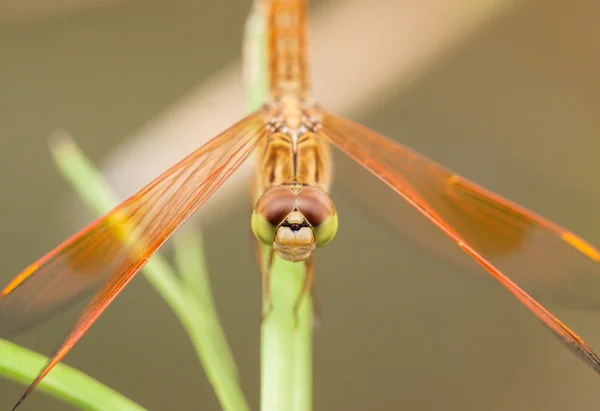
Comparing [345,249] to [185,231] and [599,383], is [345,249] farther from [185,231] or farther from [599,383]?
[185,231]

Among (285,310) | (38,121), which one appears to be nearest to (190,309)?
(285,310)

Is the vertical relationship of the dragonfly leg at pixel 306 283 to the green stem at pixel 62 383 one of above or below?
above

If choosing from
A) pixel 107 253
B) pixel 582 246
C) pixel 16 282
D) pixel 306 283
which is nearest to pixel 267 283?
pixel 306 283

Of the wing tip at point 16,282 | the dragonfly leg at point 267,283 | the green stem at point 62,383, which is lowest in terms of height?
the green stem at point 62,383

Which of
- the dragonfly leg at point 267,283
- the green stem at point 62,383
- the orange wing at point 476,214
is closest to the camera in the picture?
the green stem at point 62,383

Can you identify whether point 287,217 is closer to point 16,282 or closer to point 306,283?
point 306,283

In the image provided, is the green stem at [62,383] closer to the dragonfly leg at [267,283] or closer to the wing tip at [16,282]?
the wing tip at [16,282]

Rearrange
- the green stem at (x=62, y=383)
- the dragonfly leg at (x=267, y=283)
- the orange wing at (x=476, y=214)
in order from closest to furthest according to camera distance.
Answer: the green stem at (x=62, y=383), the dragonfly leg at (x=267, y=283), the orange wing at (x=476, y=214)

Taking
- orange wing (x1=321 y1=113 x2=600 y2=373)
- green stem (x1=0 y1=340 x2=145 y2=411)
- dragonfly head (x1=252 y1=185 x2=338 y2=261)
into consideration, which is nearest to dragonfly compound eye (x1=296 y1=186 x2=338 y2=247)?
dragonfly head (x1=252 y1=185 x2=338 y2=261)

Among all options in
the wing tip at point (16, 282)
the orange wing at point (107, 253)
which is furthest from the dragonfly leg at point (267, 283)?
the wing tip at point (16, 282)
